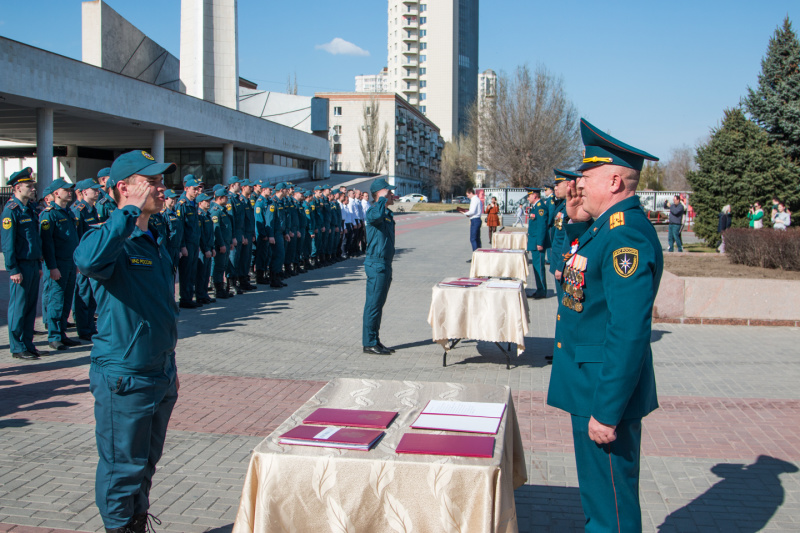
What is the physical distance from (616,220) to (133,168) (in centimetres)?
224

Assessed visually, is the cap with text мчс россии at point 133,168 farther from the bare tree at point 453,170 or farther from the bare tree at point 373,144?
the bare tree at point 453,170

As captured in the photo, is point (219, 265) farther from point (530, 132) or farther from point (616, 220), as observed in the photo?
point (530, 132)

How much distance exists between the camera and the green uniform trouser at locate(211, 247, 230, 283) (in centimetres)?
1241

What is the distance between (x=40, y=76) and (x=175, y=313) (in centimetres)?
2502

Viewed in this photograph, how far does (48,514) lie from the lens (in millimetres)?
3926

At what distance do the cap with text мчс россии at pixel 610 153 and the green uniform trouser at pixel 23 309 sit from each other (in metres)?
7.13

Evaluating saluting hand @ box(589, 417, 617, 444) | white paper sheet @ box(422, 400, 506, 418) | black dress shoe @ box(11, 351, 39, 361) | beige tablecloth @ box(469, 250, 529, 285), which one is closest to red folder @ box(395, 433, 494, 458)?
white paper sheet @ box(422, 400, 506, 418)

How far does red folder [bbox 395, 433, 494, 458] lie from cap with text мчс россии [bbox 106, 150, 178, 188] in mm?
1697

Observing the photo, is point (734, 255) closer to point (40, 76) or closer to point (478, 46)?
point (40, 76)

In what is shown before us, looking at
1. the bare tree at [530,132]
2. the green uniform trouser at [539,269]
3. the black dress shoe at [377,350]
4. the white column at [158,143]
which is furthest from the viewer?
the bare tree at [530,132]

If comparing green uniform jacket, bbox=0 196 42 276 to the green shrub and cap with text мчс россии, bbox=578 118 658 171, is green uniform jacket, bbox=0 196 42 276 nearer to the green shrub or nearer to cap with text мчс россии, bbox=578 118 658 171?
cap with text мчс россии, bbox=578 118 658 171

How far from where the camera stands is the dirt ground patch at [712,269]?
13.1 meters

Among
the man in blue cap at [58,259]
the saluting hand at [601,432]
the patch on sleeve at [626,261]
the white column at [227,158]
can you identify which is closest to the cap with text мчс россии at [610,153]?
the patch on sleeve at [626,261]

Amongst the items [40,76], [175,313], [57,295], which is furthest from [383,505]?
[40,76]
